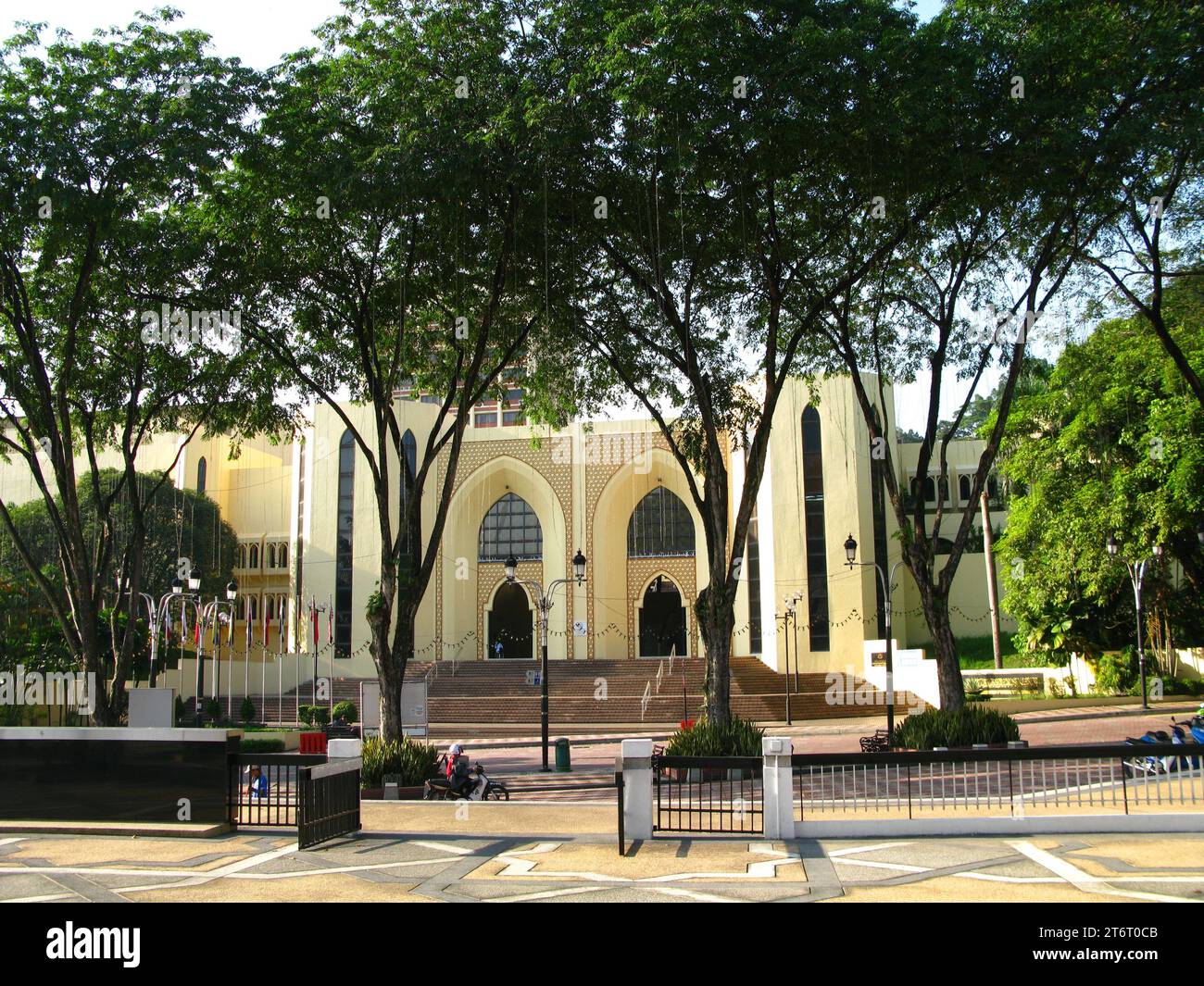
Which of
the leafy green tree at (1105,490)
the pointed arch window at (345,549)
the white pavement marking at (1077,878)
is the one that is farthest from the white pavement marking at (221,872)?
the pointed arch window at (345,549)

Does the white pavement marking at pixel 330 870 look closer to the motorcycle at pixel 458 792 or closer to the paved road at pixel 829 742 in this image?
the motorcycle at pixel 458 792

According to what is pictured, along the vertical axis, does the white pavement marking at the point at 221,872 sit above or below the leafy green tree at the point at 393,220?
below

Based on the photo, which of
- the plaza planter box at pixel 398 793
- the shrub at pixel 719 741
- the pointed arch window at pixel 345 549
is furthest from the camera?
the pointed arch window at pixel 345 549

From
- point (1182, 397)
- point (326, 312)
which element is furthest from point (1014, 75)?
point (1182, 397)

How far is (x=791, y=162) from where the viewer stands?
14945mm

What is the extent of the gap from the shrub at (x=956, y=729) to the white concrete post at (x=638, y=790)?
7.39 m

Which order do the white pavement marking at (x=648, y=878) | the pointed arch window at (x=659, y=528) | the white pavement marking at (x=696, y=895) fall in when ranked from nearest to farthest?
the white pavement marking at (x=696, y=895)
the white pavement marking at (x=648, y=878)
the pointed arch window at (x=659, y=528)

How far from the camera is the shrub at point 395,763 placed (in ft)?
50.2

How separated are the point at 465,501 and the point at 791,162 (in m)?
31.0

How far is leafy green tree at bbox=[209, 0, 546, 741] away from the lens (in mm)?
14625

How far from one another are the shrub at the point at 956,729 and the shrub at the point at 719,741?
2754mm

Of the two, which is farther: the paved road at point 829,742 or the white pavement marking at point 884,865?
the paved road at point 829,742

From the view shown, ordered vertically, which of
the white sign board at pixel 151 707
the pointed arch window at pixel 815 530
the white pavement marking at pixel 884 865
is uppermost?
the pointed arch window at pixel 815 530
